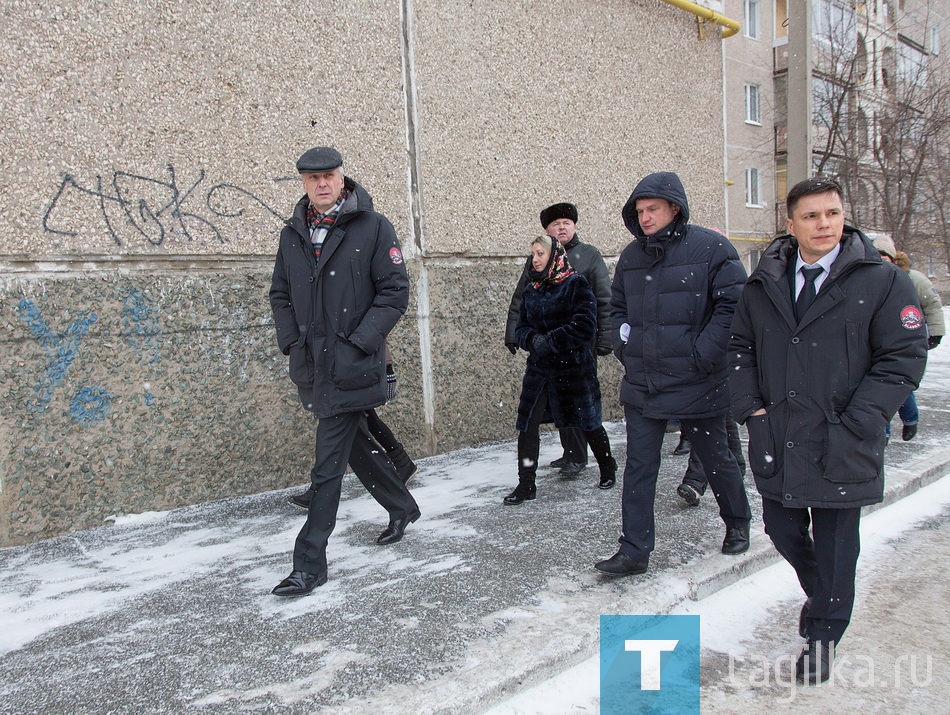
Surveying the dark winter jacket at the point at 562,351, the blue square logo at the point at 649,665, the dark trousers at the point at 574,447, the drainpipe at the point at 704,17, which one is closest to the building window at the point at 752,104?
the drainpipe at the point at 704,17

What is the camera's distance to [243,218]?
4891 mm

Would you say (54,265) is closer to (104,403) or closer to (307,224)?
(104,403)

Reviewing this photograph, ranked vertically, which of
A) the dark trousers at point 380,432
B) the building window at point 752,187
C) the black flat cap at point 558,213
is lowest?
the dark trousers at point 380,432

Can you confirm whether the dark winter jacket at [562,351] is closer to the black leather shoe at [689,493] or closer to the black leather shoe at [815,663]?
the black leather shoe at [689,493]

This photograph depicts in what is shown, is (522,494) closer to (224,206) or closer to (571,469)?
(571,469)

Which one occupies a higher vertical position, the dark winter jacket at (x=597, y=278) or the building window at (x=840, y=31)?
the building window at (x=840, y=31)

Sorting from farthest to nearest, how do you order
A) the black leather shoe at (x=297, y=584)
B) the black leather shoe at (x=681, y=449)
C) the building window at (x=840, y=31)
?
the building window at (x=840, y=31), the black leather shoe at (x=681, y=449), the black leather shoe at (x=297, y=584)

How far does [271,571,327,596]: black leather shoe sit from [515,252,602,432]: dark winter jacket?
1.76m

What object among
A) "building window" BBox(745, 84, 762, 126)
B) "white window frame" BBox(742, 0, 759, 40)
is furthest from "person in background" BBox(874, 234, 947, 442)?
"white window frame" BBox(742, 0, 759, 40)

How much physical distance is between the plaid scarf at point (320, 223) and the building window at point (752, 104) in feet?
77.5

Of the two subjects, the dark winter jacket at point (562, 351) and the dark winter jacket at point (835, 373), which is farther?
the dark winter jacket at point (562, 351)

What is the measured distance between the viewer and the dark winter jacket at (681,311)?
3289 millimetres

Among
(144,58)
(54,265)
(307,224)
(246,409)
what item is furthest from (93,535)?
(144,58)

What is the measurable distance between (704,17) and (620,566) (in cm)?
660
